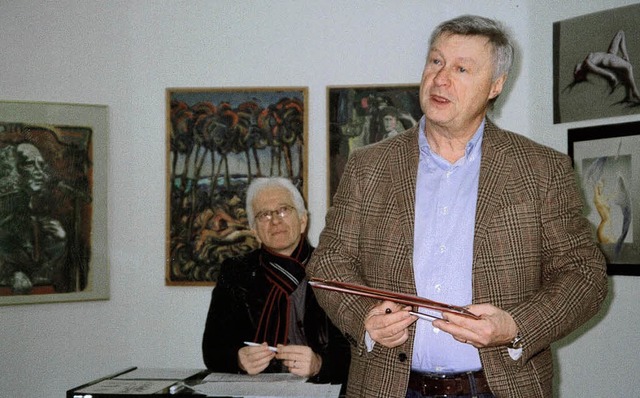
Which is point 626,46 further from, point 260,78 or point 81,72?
point 81,72

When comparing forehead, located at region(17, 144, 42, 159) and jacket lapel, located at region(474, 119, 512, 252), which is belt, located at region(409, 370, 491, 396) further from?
forehead, located at region(17, 144, 42, 159)

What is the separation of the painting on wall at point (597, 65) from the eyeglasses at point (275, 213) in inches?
57.7

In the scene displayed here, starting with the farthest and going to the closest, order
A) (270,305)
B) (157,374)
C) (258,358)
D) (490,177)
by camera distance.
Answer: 1. (270,305)
2. (258,358)
3. (157,374)
4. (490,177)

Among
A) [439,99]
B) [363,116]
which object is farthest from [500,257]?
[363,116]

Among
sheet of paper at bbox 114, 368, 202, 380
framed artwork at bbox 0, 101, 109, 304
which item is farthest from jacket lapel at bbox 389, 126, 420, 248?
framed artwork at bbox 0, 101, 109, 304

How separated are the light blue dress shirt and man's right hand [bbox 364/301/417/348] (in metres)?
0.11

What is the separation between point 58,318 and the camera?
4090mm

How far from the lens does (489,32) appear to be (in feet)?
6.15

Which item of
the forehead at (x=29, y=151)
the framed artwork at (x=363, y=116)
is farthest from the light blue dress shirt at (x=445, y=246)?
the forehead at (x=29, y=151)

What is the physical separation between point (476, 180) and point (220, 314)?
1748 mm

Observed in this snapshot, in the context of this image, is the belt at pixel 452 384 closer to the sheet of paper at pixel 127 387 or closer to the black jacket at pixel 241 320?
the sheet of paper at pixel 127 387

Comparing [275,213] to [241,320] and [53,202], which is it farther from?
[53,202]

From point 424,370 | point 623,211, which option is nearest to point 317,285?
point 424,370

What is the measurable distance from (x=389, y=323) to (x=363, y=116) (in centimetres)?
265
